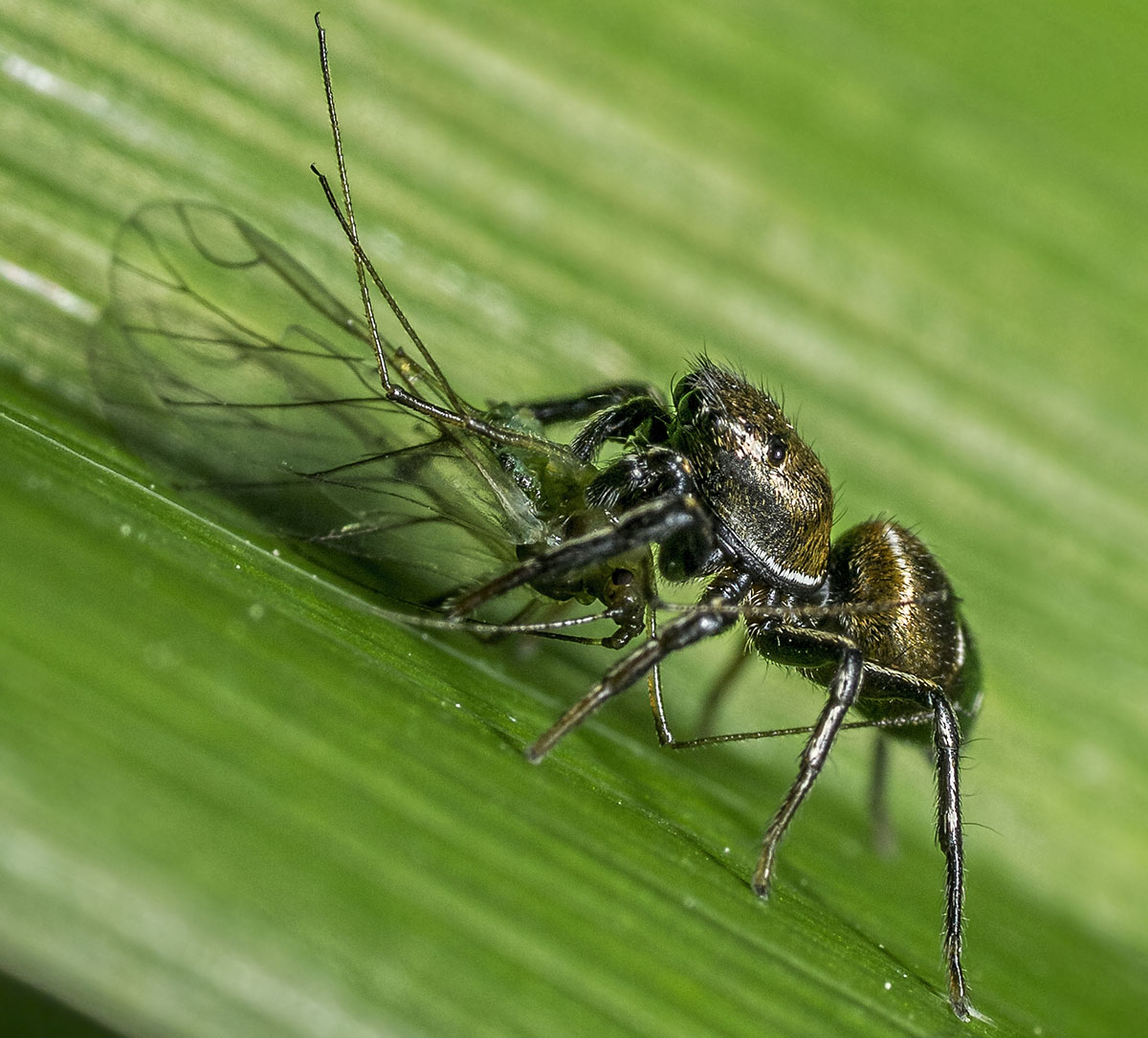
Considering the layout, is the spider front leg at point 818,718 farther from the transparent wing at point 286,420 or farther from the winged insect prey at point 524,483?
the transparent wing at point 286,420

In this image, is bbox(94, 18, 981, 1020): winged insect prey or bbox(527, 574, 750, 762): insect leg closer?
bbox(527, 574, 750, 762): insect leg

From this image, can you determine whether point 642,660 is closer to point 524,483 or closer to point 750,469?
point 524,483

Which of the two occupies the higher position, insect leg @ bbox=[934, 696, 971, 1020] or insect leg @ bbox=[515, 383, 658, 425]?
insect leg @ bbox=[515, 383, 658, 425]

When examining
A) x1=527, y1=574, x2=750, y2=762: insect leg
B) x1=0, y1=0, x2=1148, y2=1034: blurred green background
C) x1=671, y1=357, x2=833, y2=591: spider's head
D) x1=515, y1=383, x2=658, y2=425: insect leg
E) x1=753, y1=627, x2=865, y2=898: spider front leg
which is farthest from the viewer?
x1=515, y1=383, x2=658, y2=425: insect leg

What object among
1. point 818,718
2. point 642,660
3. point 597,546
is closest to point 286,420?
point 597,546

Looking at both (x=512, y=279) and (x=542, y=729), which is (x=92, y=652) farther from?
(x=512, y=279)

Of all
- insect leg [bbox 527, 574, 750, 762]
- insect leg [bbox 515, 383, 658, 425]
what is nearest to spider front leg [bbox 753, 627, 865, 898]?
insect leg [bbox 527, 574, 750, 762]

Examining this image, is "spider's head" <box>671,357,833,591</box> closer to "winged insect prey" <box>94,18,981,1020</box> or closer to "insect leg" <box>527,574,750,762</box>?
"winged insect prey" <box>94,18,981,1020</box>

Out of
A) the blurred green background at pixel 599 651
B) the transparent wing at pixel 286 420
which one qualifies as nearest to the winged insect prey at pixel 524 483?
the transparent wing at pixel 286 420
